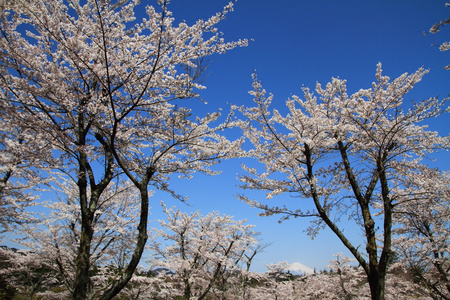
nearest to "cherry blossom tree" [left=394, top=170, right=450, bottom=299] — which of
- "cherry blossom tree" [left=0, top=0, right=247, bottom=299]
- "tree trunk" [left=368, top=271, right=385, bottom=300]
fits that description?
"tree trunk" [left=368, top=271, right=385, bottom=300]

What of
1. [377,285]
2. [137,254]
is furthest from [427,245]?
[137,254]

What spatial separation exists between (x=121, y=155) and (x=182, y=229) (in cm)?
750

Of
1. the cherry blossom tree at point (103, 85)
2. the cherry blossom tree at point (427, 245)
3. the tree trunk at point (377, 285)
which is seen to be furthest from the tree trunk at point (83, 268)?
the cherry blossom tree at point (427, 245)

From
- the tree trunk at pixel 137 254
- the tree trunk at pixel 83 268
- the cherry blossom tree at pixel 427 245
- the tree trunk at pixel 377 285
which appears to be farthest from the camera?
the cherry blossom tree at pixel 427 245

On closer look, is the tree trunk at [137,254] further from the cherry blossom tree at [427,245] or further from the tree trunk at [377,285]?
the cherry blossom tree at [427,245]

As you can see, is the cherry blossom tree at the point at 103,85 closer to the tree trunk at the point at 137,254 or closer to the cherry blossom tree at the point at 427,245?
the tree trunk at the point at 137,254

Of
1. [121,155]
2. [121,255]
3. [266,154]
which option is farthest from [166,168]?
[121,255]

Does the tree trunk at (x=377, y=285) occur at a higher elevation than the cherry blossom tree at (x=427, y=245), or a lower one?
lower

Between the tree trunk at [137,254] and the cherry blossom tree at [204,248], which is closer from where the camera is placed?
the tree trunk at [137,254]

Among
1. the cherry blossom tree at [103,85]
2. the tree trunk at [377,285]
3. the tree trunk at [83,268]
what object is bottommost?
the tree trunk at [83,268]

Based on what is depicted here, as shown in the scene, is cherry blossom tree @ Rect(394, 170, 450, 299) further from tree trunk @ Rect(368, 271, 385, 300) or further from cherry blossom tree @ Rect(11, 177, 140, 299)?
cherry blossom tree @ Rect(11, 177, 140, 299)

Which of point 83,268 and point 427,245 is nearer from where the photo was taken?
point 83,268

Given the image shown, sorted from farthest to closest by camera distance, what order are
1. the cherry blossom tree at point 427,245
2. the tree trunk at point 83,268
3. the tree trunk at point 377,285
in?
the cherry blossom tree at point 427,245, the tree trunk at point 377,285, the tree trunk at point 83,268

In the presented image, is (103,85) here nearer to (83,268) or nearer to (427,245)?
(83,268)
